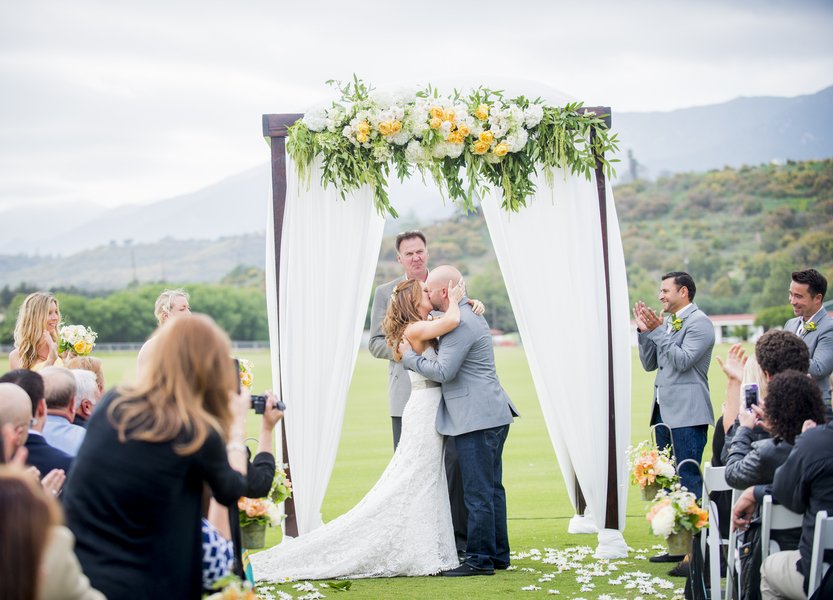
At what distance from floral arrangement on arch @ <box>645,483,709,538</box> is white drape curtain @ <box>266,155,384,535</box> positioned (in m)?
2.72

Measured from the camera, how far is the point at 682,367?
22.5 feet

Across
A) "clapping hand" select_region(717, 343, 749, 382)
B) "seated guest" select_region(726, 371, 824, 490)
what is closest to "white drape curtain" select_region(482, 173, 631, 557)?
"clapping hand" select_region(717, 343, 749, 382)

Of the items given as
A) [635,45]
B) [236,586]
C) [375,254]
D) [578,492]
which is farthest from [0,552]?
[635,45]

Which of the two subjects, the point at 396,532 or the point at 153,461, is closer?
the point at 153,461

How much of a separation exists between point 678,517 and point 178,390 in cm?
308

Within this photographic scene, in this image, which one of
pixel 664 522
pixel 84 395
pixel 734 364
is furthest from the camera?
pixel 734 364

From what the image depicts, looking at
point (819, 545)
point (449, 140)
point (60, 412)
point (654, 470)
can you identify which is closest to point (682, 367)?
point (654, 470)

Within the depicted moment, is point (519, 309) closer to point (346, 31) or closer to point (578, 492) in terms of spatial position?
point (578, 492)

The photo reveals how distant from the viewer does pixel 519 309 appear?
7.37 meters

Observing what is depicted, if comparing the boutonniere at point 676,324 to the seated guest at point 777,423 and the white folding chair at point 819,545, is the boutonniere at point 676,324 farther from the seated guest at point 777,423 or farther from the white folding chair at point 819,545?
the white folding chair at point 819,545

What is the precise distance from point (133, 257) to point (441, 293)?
162m

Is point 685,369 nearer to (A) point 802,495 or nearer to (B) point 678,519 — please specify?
(B) point 678,519

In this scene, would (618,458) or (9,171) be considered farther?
(9,171)

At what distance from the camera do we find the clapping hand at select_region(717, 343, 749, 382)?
18.1 ft
